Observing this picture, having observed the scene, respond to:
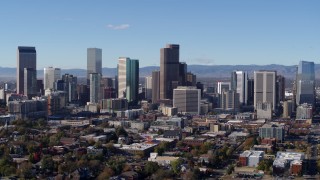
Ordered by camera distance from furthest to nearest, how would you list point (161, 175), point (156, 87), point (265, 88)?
1. point (156, 87)
2. point (265, 88)
3. point (161, 175)

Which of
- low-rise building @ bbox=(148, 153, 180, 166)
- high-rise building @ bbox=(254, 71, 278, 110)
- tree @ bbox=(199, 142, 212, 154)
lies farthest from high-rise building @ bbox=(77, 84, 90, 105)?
low-rise building @ bbox=(148, 153, 180, 166)

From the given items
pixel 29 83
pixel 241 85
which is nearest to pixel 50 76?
pixel 29 83

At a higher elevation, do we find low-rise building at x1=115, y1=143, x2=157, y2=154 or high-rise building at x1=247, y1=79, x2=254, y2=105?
high-rise building at x1=247, y1=79, x2=254, y2=105

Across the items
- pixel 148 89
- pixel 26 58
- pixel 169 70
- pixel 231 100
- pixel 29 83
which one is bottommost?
pixel 231 100

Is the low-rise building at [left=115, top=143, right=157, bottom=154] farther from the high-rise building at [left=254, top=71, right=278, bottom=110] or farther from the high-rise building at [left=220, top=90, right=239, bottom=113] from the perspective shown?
the high-rise building at [left=254, top=71, right=278, bottom=110]

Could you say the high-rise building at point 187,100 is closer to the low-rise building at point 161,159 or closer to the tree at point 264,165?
the low-rise building at point 161,159

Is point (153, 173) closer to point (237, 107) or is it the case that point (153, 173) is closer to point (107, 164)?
point (107, 164)

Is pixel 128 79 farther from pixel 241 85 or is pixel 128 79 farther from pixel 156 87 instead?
pixel 241 85
